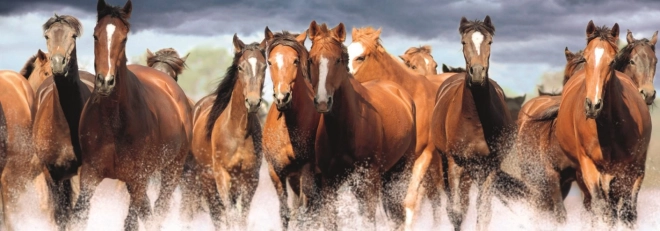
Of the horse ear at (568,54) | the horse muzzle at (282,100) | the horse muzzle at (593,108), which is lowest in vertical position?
the horse muzzle at (593,108)

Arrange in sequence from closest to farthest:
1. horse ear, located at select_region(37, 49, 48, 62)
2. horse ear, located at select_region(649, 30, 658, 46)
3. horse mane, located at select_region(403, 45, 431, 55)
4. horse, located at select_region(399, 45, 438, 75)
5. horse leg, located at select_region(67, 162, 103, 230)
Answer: horse leg, located at select_region(67, 162, 103, 230)
horse ear, located at select_region(649, 30, 658, 46)
horse ear, located at select_region(37, 49, 48, 62)
horse, located at select_region(399, 45, 438, 75)
horse mane, located at select_region(403, 45, 431, 55)

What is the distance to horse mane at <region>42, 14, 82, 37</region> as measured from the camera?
852 centimetres

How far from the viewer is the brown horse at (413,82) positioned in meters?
11.1

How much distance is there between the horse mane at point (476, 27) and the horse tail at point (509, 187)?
87.5 inches

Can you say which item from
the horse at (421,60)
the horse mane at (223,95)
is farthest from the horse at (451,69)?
Result: the horse mane at (223,95)

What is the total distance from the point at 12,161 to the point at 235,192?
6.17ft

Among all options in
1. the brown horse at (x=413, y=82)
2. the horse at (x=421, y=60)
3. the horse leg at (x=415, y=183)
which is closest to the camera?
the horse leg at (x=415, y=183)

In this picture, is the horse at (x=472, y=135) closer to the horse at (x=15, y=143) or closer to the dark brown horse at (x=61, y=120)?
the dark brown horse at (x=61, y=120)

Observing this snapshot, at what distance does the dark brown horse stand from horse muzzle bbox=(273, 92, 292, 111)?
1.57m

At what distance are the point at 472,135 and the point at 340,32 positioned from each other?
1.83 m

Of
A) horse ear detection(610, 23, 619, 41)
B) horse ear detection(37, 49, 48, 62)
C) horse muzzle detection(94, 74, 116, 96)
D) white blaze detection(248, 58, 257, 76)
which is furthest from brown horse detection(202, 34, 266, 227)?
horse ear detection(610, 23, 619, 41)

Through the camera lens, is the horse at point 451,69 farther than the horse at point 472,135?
Yes

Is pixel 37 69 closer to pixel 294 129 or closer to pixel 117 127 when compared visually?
pixel 117 127

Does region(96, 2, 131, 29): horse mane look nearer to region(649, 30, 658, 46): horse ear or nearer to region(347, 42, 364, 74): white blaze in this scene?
region(347, 42, 364, 74): white blaze
